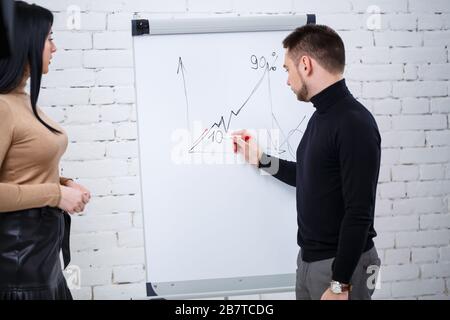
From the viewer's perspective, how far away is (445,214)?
7.13 ft

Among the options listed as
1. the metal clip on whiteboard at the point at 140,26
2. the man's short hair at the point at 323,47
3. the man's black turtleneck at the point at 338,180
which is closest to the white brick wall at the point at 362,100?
the metal clip on whiteboard at the point at 140,26

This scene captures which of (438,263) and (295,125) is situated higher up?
(295,125)

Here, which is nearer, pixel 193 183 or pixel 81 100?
pixel 193 183

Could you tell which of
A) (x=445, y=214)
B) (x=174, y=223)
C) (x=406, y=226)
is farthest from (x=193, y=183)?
(x=445, y=214)

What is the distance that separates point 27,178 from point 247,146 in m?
0.74

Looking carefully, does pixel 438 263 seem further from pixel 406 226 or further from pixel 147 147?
pixel 147 147

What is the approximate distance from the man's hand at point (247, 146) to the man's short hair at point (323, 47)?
37cm

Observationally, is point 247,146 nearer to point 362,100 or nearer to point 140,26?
point 140,26

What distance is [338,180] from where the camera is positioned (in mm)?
1350

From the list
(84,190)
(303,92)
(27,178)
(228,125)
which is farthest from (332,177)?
(27,178)

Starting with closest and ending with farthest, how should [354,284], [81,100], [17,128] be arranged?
[17,128]
[354,284]
[81,100]

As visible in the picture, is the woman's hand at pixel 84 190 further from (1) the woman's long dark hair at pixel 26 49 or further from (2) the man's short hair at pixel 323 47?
(2) the man's short hair at pixel 323 47

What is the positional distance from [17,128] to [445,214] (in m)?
1.80
